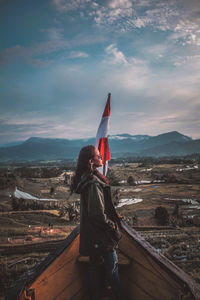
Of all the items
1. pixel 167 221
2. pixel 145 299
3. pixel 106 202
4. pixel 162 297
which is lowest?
pixel 167 221

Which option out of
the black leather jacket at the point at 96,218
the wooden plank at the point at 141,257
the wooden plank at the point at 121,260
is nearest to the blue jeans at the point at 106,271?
the black leather jacket at the point at 96,218

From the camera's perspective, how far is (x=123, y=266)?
3816 millimetres

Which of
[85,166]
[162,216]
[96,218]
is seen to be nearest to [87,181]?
[85,166]

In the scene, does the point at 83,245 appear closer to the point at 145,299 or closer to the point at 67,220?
the point at 145,299

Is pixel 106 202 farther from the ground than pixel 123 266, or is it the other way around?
pixel 106 202

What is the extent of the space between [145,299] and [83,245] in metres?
1.64

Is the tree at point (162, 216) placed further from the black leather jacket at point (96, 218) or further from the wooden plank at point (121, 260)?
the black leather jacket at point (96, 218)

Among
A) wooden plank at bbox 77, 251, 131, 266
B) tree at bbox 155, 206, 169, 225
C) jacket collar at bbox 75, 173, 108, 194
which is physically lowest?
tree at bbox 155, 206, 169, 225

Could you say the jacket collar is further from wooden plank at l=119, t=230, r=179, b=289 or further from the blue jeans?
wooden plank at l=119, t=230, r=179, b=289

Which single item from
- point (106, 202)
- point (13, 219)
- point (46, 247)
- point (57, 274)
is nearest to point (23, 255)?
point (46, 247)

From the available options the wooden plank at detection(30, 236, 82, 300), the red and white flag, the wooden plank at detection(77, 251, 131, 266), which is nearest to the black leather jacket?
the wooden plank at detection(30, 236, 82, 300)

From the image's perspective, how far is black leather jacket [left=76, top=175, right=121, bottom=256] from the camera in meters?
2.56

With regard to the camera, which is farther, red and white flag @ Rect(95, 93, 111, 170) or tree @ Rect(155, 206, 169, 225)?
tree @ Rect(155, 206, 169, 225)

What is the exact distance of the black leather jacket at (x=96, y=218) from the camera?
2.56 meters
